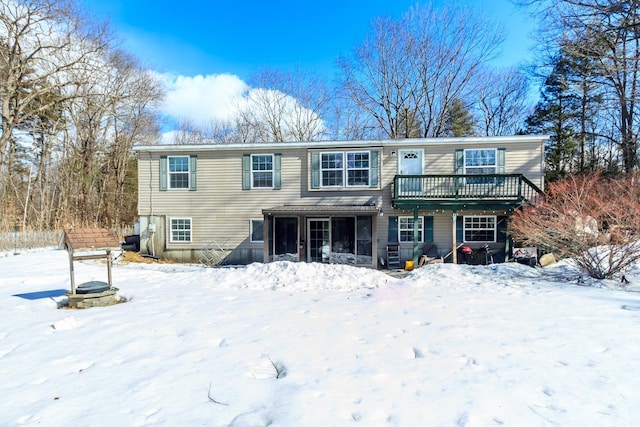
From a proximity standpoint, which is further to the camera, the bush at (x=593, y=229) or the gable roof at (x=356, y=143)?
the gable roof at (x=356, y=143)

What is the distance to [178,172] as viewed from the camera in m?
13.1

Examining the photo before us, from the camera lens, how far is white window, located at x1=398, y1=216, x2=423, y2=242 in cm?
1223

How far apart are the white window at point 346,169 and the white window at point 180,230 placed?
6.14 meters

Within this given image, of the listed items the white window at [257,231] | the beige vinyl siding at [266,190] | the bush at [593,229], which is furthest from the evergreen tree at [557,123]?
the white window at [257,231]

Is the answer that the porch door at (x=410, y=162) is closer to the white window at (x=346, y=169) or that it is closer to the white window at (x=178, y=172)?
the white window at (x=346, y=169)

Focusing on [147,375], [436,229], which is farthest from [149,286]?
[436,229]

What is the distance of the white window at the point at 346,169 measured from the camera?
12.3 meters

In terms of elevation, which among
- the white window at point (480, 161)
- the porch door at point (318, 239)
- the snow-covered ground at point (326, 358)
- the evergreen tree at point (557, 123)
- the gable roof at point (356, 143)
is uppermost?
the evergreen tree at point (557, 123)

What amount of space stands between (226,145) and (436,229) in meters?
9.31

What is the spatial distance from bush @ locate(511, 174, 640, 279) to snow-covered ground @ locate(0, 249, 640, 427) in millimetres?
693

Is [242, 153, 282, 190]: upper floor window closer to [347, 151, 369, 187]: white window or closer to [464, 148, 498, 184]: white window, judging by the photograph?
[347, 151, 369, 187]: white window

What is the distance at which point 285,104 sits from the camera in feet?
78.7

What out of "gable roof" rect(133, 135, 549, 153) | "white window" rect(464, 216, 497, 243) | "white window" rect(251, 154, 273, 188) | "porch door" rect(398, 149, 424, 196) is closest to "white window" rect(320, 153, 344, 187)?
"gable roof" rect(133, 135, 549, 153)

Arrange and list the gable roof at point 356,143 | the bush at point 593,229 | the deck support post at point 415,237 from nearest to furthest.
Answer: the bush at point 593,229 < the deck support post at point 415,237 < the gable roof at point 356,143
